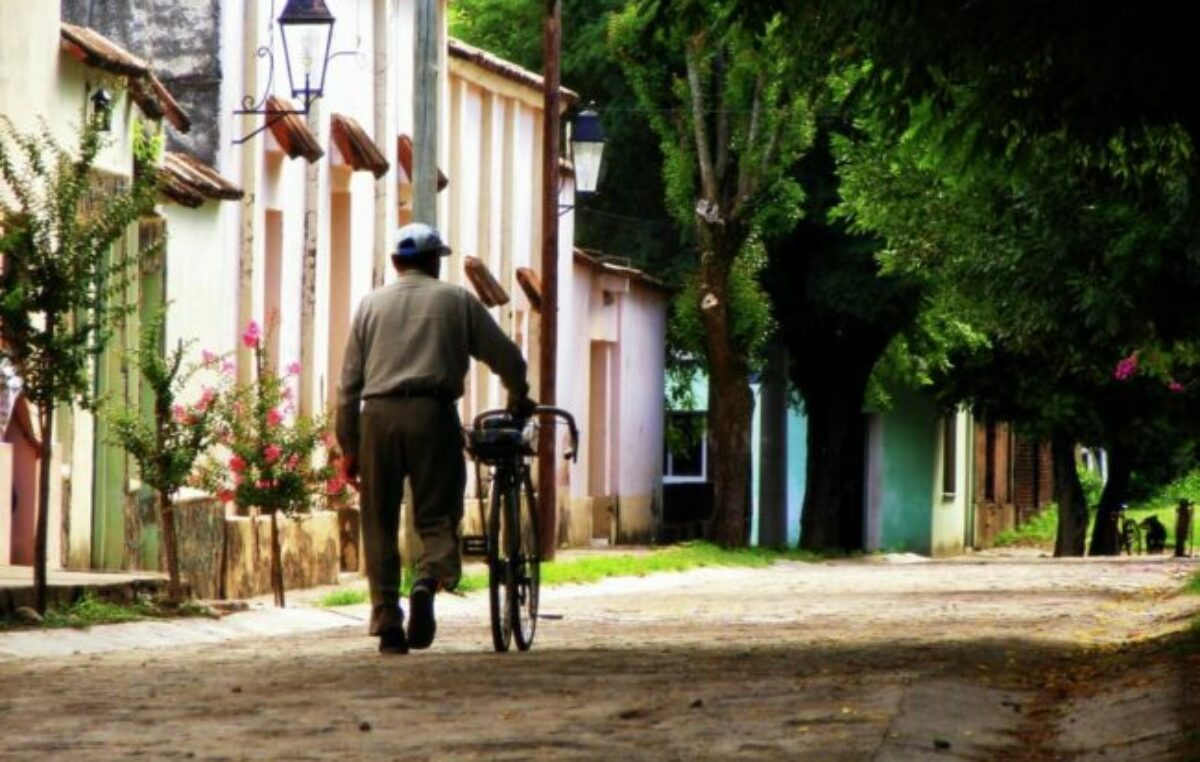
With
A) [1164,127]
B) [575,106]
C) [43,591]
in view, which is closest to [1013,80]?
[1164,127]

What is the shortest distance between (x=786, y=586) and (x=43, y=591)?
13.0m

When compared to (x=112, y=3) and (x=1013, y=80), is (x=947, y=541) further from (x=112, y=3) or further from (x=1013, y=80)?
(x=1013, y=80)

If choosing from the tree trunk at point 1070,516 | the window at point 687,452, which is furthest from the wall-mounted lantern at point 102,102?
the tree trunk at point 1070,516

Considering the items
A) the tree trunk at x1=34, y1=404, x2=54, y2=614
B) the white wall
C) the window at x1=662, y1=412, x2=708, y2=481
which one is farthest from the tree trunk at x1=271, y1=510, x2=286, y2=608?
the window at x1=662, y1=412, x2=708, y2=481

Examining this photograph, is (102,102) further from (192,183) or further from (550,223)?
(550,223)

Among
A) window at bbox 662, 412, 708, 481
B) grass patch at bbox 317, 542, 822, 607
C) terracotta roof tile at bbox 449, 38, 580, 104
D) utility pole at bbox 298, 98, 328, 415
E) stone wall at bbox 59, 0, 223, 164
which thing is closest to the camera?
grass patch at bbox 317, 542, 822, 607

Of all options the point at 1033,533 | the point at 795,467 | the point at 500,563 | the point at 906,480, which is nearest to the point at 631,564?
the point at 500,563

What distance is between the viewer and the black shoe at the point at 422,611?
13945mm

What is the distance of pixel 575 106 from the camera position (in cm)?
4828

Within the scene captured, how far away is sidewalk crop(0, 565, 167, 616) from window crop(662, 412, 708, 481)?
32446 millimetres

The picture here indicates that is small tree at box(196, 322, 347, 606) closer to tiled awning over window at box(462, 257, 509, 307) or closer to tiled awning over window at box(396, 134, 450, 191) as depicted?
tiled awning over window at box(396, 134, 450, 191)

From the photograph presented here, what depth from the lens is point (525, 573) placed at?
14812 mm

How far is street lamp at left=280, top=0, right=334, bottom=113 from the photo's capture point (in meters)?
25.5

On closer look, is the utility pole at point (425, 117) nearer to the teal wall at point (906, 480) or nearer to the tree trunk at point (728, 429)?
the tree trunk at point (728, 429)
